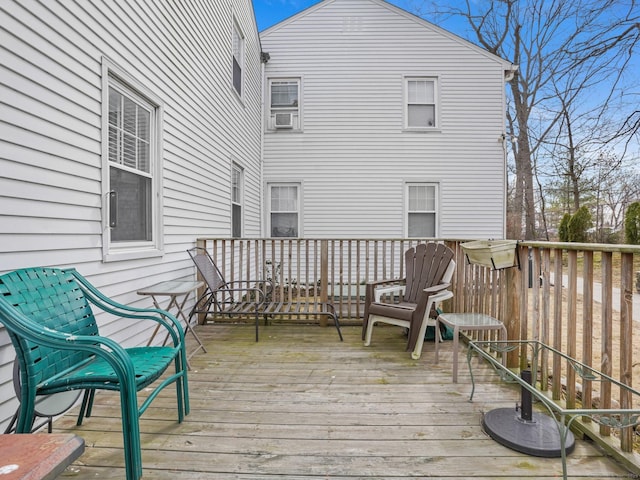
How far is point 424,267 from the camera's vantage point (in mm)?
Answer: 3686


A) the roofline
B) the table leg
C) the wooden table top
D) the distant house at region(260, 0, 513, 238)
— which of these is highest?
the roofline

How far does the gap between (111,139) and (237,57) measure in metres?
4.13

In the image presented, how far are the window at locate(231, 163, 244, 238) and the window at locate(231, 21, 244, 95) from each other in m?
1.42

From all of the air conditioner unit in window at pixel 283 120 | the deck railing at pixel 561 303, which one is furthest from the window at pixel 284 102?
the deck railing at pixel 561 303

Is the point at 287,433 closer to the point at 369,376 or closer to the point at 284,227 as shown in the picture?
the point at 369,376

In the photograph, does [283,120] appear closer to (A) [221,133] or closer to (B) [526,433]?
(A) [221,133]

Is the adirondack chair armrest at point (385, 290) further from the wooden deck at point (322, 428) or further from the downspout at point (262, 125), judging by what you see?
the downspout at point (262, 125)

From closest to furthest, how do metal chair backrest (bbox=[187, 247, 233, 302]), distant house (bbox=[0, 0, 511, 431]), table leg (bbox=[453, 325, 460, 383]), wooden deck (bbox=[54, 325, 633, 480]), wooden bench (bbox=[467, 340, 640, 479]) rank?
wooden bench (bbox=[467, 340, 640, 479])
wooden deck (bbox=[54, 325, 633, 480])
distant house (bbox=[0, 0, 511, 431])
table leg (bbox=[453, 325, 460, 383])
metal chair backrest (bbox=[187, 247, 233, 302])

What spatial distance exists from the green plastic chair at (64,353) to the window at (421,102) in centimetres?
712

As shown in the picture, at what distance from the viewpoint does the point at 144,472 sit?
5.49 ft

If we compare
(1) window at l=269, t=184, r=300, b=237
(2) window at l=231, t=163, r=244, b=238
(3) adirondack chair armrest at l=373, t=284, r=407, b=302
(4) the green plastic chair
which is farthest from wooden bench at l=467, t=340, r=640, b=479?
(1) window at l=269, t=184, r=300, b=237

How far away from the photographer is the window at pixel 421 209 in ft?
24.8

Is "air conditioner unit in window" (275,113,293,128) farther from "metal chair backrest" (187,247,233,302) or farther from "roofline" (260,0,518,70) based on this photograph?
"metal chair backrest" (187,247,233,302)

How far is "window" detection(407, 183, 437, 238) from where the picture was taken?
755 centimetres
